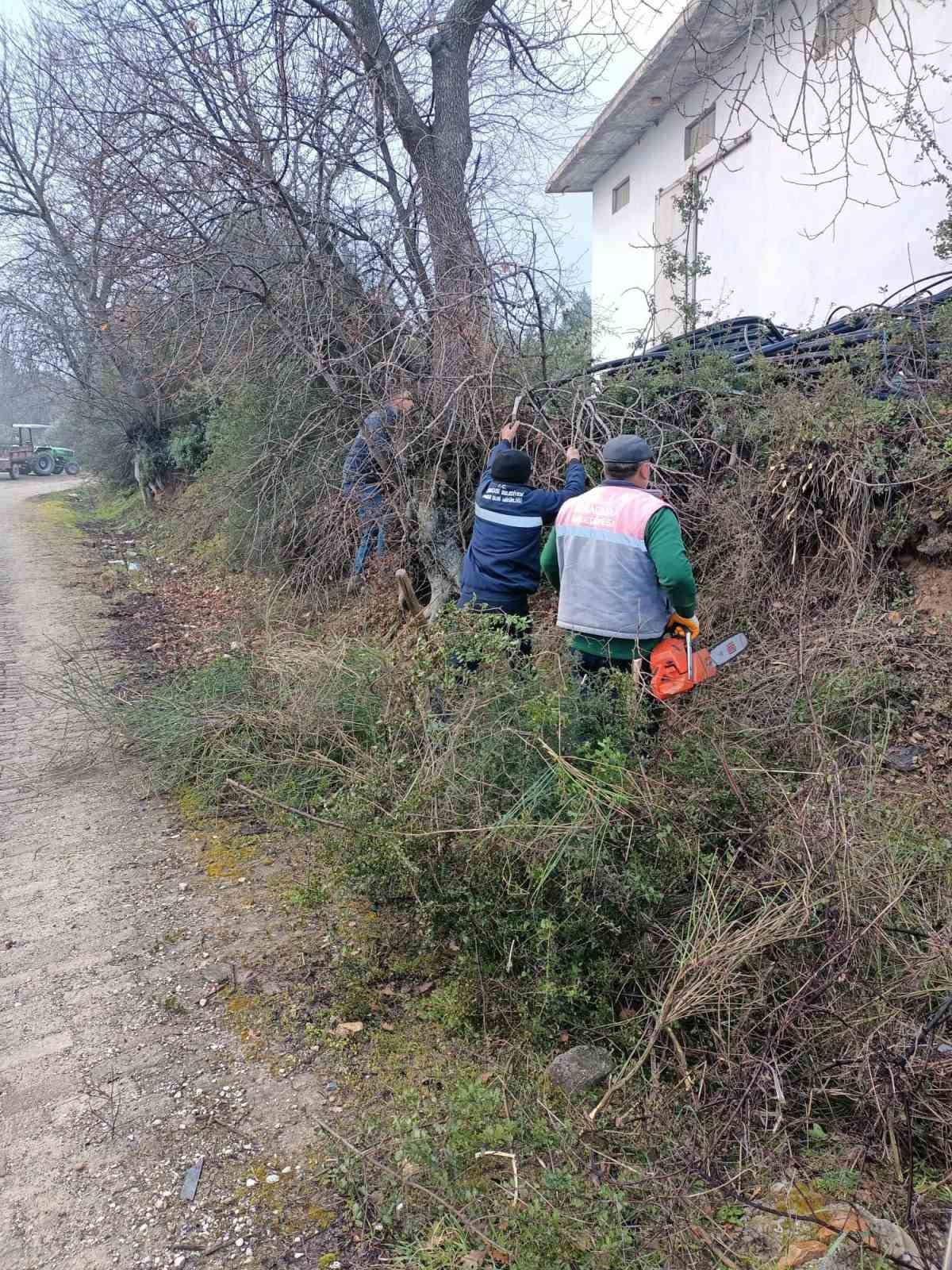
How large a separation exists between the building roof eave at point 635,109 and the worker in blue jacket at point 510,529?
4.29 meters

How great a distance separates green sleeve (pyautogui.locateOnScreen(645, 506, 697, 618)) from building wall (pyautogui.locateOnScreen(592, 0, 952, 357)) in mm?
3008

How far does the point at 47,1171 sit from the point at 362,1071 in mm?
956

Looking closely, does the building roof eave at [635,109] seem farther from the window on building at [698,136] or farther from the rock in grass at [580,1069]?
the rock in grass at [580,1069]

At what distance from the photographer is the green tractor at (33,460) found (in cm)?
3559

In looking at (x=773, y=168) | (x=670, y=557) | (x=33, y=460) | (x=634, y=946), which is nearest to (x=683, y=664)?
(x=670, y=557)

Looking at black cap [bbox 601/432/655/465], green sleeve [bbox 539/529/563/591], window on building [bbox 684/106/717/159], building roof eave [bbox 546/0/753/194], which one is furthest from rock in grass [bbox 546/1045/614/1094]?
window on building [bbox 684/106/717/159]

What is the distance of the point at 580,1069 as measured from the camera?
270cm

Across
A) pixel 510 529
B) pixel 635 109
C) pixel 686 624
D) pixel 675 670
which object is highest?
pixel 635 109

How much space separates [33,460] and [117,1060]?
3807 cm

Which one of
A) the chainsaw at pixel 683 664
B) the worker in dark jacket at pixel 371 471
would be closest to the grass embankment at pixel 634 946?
the chainsaw at pixel 683 664

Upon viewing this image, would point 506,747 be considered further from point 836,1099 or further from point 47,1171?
point 47,1171

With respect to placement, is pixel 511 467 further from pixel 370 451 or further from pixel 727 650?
pixel 370 451

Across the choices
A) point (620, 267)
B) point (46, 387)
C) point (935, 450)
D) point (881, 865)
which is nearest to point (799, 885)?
point (881, 865)

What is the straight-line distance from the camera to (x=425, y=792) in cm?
335
